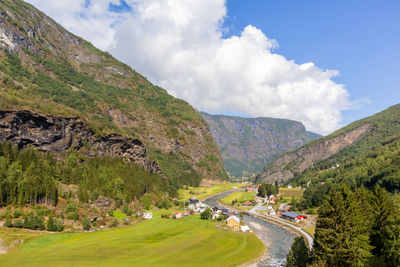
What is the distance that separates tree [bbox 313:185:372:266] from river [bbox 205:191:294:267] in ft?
88.8

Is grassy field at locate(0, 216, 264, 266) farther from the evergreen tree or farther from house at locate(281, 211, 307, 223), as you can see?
house at locate(281, 211, 307, 223)

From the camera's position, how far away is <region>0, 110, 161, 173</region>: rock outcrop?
11450cm

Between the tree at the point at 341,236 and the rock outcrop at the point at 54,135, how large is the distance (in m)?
122

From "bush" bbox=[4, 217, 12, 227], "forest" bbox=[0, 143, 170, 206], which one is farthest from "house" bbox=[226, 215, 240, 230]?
"bush" bbox=[4, 217, 12, 227]

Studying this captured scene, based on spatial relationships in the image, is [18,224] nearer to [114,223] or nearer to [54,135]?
[114,223]

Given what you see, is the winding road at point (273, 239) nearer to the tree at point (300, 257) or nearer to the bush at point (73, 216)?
the tree at point (300, 257)

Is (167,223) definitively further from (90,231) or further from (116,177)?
(116,177)

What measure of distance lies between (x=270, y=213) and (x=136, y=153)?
91.6 m

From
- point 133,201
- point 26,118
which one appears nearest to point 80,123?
point 26,118

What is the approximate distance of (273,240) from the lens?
9050 cm

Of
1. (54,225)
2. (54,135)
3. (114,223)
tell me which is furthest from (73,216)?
(54,135)

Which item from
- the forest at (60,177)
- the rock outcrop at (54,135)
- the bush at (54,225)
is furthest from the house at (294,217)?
the rock outcrop at (54,135)

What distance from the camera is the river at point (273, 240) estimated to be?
226 ft

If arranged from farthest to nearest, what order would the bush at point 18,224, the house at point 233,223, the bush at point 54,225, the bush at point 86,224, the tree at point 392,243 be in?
the house at point 233,223
the bush at point 86,224
the bush at point 54,225
the bush at point 18,224
the tree at point 392,243
